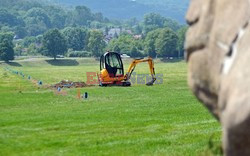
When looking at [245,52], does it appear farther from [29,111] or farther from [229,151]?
[29,111]

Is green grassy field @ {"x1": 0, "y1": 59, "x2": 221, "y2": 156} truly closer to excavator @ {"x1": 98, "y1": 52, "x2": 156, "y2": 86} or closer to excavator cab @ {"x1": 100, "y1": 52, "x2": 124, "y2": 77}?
excavator @ {"x1": 98, "y1": 52, "x2": 156, "y2": 86}

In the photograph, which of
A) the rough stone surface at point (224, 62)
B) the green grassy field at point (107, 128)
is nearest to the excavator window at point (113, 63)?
the green grassy field at point (107, 128)

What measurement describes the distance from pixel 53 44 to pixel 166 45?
32.5 m

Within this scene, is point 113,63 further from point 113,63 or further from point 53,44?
point 53,44

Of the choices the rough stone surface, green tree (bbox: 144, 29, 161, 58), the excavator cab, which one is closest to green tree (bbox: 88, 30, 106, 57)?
green tree (bbox: 144, 29, 161, 58)

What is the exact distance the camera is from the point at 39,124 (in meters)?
20.9

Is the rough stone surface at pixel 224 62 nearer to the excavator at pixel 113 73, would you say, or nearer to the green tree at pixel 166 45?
the excavator at pixel 113 73

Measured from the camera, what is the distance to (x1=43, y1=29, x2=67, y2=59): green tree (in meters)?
168

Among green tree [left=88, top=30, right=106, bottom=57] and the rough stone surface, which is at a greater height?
the rough stone surface

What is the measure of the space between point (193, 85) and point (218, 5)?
1.19 meters

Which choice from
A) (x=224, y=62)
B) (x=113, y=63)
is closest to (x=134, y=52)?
(x=113, y=63)

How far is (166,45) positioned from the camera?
6107 inches

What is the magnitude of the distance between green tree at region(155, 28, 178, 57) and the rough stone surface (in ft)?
479

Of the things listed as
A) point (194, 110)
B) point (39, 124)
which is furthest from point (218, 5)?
point (194, 110)
